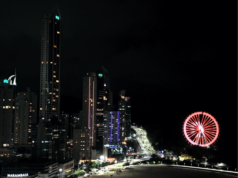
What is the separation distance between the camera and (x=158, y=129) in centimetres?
5384

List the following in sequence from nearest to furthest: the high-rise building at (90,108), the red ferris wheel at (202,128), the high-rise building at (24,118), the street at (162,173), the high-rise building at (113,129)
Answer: the street at (162,173), the red ferris wheel at (202,128), the high-rise building at (24,118), the high-rise building at (90,108), the high-rise building at (113,129)

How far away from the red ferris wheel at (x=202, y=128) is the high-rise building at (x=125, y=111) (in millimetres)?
24329

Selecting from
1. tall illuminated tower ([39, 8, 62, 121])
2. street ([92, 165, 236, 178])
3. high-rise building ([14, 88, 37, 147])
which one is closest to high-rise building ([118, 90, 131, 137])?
tall illuminated tower ([39, 8, 62, 121])

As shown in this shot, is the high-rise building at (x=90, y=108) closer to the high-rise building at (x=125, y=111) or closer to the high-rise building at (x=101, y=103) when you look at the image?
the high-rise building at (x=101, y=103)

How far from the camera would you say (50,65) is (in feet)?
124

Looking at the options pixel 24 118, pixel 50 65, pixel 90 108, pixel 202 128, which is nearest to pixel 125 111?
pixel 90 108

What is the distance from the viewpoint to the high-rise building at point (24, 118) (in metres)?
40.8

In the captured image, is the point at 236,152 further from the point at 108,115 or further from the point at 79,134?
the point at 108,115

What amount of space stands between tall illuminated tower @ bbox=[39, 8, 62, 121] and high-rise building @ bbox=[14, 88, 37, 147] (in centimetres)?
518

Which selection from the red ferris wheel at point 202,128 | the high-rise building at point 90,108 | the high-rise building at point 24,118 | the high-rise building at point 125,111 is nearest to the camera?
the red ferris wheel at point 202,128

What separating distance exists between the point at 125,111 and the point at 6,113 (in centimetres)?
2380

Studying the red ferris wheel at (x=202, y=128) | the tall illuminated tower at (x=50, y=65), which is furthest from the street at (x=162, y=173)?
the tall illuminated tower at (x=50, y=65)

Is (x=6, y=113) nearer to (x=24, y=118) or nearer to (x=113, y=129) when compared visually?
(x=24, y=118)

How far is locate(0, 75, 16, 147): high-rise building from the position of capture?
122 ft
